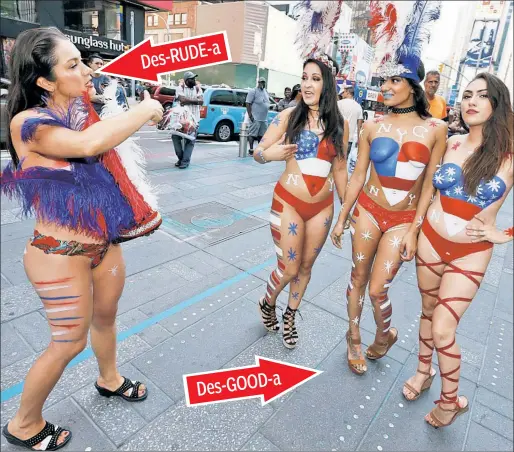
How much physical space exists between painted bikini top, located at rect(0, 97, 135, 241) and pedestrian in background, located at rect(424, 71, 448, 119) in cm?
397

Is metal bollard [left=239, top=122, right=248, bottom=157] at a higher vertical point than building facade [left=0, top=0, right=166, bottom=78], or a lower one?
lower

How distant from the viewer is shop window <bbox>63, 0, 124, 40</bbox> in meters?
17.4

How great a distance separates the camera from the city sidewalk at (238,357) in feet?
6.91

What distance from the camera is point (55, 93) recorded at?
1532 mm

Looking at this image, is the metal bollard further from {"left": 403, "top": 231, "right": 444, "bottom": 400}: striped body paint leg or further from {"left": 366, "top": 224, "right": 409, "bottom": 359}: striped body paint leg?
{"left": 403, "top": 231, "right": 444, "bottom": 400}: striped body paint leg

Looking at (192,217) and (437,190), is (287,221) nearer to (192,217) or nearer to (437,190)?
(437,190)

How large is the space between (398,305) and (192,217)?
9.95 feet

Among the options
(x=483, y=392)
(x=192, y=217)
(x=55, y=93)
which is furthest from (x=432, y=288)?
(x=192, y=217)

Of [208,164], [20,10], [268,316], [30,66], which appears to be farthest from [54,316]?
[20,10]

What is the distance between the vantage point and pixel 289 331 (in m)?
2.88

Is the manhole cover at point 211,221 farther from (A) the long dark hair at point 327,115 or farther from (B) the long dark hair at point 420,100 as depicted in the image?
(B) the long dark hair at point 420,100

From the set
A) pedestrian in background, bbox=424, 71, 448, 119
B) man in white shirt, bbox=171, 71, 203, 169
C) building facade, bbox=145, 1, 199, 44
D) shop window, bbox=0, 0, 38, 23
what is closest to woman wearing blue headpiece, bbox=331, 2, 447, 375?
pedestrian in background, bbox=424, 71, 448, 119

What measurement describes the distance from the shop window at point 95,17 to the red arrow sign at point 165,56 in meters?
18.3

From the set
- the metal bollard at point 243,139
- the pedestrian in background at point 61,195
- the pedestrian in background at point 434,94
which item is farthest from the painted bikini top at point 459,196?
the metal bollard at point 243,139
